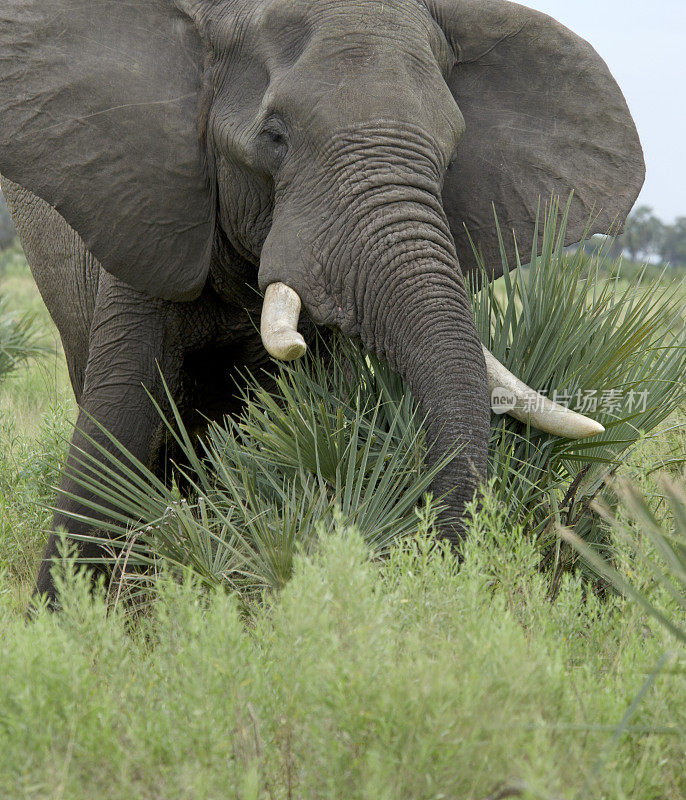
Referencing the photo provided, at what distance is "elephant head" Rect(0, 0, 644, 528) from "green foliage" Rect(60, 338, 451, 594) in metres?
Result: 0.21

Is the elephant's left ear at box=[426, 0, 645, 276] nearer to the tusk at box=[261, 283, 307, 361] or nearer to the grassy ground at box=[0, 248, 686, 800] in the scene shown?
the tusk at box=[261, 283, 307, 361]

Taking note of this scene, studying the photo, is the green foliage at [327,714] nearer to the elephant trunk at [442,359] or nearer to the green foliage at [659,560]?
the green foliage at [659,560]

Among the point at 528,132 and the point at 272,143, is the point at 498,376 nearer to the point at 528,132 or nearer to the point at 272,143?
the point at 272,143

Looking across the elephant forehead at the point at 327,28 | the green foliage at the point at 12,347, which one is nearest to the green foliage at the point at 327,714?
the elephant forehead at the point at 327,28

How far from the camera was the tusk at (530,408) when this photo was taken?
3.26 meters

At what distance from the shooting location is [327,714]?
6.40 ft

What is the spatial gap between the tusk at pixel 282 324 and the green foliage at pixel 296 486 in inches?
7.8

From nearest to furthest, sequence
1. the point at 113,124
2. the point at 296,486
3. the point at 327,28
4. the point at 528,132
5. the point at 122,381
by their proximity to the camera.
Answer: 1. the point at 296,486
2. the point at 327,28
3. the point at 113,124
4. the point at 122,381
5. the point at 528,132

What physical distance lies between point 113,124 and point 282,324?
47.0 inches

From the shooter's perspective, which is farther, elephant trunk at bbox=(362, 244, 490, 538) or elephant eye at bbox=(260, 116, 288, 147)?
elephant eye at bbox=(260, 116, 288, 147)

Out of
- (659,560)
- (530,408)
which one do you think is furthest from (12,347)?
(659,560)

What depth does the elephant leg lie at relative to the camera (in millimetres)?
4160

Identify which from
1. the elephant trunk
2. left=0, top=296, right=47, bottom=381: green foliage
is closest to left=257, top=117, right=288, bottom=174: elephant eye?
the elephant trunk

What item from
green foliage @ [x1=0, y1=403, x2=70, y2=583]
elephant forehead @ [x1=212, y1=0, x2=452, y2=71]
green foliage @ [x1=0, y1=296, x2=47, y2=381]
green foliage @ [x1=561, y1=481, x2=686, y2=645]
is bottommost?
green foliage @ [x1=0, y1=296, x2=47, y2=381]
